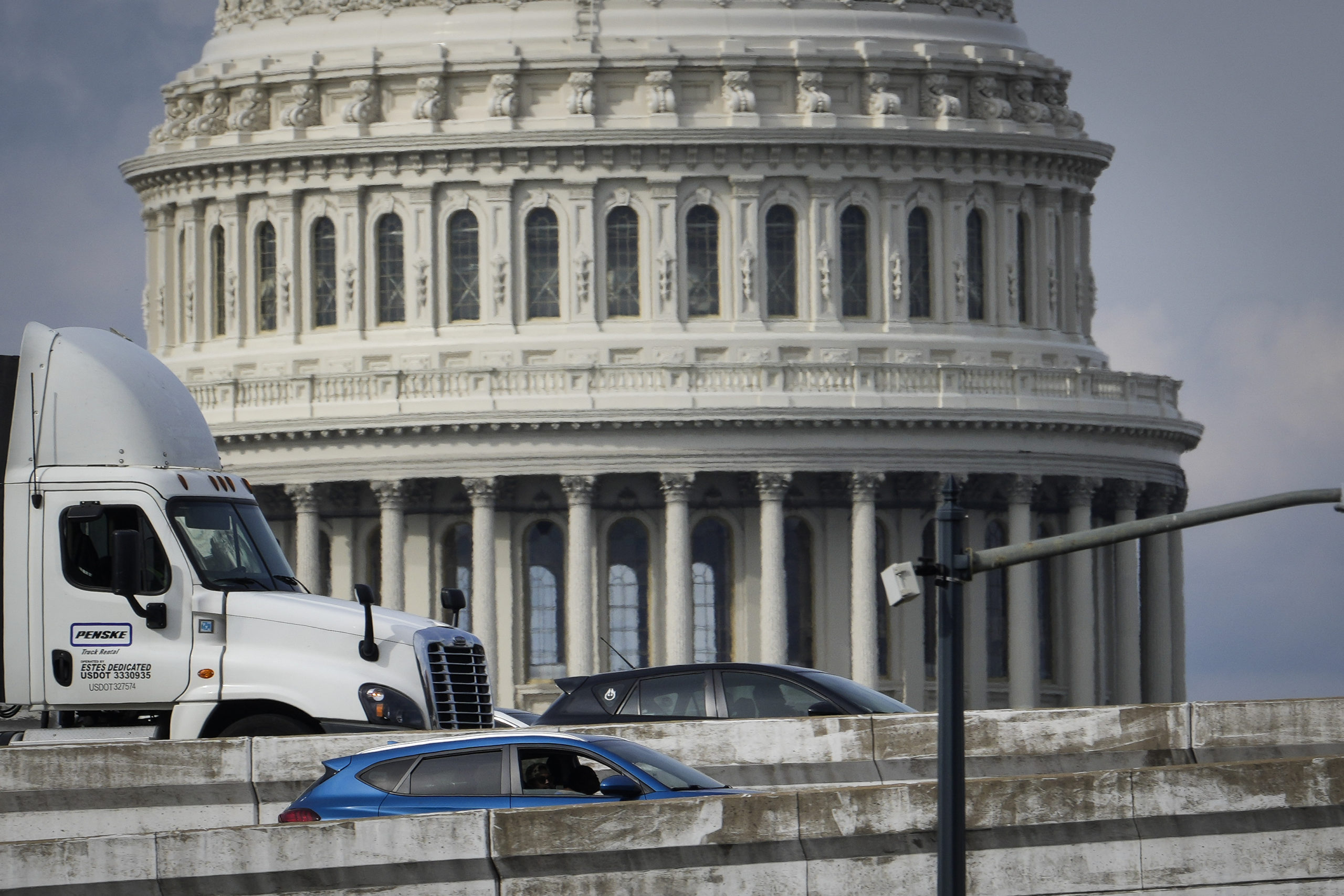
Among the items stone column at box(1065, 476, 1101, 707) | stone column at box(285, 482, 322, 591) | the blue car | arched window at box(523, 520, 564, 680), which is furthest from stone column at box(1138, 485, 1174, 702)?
the blue car

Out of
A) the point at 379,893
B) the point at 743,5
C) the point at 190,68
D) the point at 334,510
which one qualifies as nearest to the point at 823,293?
the point at 743,5

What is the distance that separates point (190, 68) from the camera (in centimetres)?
7650

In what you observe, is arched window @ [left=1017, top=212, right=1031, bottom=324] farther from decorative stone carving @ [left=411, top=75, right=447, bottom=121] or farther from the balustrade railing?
decorative stone carving @ [left=411, top=75, right=447, bottom=121]

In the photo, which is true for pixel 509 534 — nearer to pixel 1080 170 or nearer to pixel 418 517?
pixel 418 517

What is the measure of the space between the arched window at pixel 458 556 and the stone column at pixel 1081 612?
14.7 m

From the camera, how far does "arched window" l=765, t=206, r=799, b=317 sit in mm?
72438

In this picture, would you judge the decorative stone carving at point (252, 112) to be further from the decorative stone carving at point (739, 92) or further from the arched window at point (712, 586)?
the arched window at point (712, 586)

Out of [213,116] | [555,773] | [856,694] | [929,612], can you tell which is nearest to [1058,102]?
[929,612]

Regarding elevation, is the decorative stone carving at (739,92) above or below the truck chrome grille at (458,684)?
above

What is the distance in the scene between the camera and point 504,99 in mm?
72312

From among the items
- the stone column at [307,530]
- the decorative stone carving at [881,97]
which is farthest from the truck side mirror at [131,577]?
the decorative stone carving at [881,97]

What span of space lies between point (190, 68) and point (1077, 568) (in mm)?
26223

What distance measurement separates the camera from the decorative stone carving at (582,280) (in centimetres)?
7188

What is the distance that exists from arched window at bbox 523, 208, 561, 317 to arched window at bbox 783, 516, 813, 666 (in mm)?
7993
